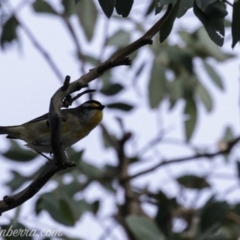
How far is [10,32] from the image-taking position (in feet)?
14.3

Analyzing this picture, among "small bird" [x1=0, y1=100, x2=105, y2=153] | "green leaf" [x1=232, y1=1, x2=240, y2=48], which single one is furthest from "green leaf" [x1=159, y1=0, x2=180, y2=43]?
"small bird" [x1=0, y1=100, x2=105, y2=153]

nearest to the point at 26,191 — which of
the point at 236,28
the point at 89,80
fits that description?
the point at 89,80

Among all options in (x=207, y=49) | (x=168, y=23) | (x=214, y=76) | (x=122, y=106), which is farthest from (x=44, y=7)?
(x=168, y=23)

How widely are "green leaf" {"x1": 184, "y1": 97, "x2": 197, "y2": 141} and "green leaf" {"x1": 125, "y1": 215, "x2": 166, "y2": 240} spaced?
111 cm

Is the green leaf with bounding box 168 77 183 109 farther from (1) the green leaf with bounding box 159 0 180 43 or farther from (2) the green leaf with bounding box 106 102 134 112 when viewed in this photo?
(1) the green leaf with bounding box 159 0 180 43

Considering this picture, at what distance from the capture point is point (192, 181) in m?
4.68

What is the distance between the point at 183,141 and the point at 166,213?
0.83 m

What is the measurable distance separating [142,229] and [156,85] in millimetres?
1158

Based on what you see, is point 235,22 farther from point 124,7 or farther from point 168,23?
point 124,7

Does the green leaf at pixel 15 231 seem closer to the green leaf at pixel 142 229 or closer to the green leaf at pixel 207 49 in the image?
the green leaf at pixel 142 229

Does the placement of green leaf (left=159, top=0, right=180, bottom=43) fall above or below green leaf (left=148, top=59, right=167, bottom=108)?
above

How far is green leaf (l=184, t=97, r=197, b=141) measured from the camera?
446 centimetres

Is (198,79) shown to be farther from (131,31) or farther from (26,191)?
(26,191)

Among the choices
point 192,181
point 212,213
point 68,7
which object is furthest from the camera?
point 192,181
